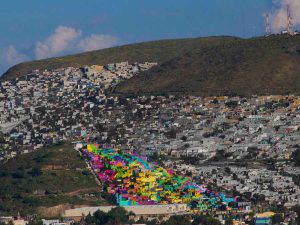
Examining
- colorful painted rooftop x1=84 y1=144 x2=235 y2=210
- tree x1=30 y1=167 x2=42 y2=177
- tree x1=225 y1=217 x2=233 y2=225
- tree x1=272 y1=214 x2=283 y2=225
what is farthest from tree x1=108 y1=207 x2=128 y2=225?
tree x1=30 y1=167 x2=42 y2=177

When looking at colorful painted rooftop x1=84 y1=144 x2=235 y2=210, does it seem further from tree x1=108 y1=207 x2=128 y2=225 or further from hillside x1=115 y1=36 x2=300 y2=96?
hillside x1=115 y1=36 x2=300 y2=96

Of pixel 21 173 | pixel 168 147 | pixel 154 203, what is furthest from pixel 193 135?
pixel 154 203

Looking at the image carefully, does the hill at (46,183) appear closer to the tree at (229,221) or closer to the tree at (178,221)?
the tree at (178,221)

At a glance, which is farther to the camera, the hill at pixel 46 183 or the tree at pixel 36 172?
the tree at pixel 36 172

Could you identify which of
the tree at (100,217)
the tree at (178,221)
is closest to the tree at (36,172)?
the tree at (100,217)

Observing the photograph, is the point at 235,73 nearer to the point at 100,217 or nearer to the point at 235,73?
the point at 235,73

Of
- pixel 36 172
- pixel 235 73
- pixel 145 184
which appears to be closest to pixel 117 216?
pixel 145 184
